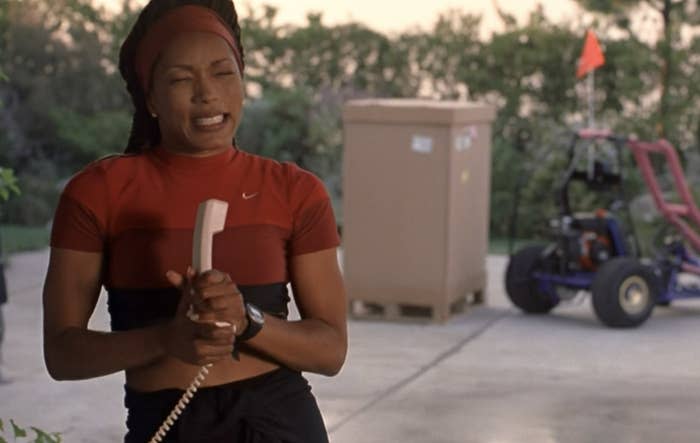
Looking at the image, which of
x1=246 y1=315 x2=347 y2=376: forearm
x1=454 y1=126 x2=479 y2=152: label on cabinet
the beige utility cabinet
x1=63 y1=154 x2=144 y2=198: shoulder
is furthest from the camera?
x1=454 y1=126 x2=479 y2=152: label on cabinet

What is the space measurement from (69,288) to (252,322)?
35 centimetres

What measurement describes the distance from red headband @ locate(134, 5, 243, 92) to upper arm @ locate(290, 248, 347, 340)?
33cm

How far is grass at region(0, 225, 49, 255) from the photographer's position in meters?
13.1

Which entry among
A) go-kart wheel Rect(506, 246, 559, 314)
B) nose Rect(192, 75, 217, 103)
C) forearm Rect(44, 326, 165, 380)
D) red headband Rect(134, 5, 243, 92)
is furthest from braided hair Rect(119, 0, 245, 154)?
go-kart wheel Rect(506, 246, 559, 314)

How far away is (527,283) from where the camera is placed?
32.9ft

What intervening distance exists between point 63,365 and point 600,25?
1322 centimetres

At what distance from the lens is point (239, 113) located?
8.45ft

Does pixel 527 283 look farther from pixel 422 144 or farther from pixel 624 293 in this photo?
pixel 422 144

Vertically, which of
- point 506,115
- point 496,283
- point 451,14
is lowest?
point 496,283

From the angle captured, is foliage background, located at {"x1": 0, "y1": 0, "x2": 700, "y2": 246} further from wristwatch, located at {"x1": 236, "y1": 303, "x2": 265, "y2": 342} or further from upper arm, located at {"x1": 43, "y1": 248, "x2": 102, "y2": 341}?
wristwatch, located at {"x1": 236, "y1": 303, "x2": 265, "y2": 342}

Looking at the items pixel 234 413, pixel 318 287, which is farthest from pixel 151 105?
pixel 234 413

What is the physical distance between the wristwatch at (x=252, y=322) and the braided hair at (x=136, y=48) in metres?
0.45

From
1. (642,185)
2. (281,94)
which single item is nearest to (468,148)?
(642,185)

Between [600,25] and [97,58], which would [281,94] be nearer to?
[97,58]
